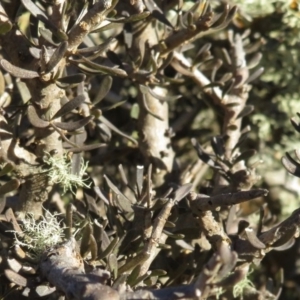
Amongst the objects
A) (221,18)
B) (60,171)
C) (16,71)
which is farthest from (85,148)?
(221,18)

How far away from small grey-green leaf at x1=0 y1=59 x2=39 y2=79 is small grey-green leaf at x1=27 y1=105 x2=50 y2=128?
0.04 meters

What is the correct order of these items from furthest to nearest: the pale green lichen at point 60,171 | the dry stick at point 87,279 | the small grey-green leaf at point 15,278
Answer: the pale green lichen at point 60,171 → the small grey-green leaf at point 15,278 → the dry stick at point 87,279

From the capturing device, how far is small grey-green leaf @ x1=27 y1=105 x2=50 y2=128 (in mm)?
741

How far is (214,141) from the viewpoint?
2.99 feet

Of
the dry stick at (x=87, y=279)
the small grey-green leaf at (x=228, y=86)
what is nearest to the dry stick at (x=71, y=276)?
the dry stick at (x=87, y=279)

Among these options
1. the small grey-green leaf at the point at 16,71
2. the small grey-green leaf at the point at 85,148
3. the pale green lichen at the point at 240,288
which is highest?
the small grey-green leaf at the point at 16,71

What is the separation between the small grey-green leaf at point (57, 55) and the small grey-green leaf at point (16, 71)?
0.07 ft

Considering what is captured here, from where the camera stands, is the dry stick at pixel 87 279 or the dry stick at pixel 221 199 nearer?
the dry stick at pixel 87 279

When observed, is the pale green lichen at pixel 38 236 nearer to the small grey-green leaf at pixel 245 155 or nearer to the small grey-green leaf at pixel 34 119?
the small grey-green leaf at pixel 34 119

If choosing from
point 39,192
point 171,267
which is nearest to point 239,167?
point 171,267

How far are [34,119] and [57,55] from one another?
0.09 m

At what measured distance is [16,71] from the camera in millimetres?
705

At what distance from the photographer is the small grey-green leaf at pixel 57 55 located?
687 mm

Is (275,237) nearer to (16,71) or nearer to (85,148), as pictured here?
(85,148)
